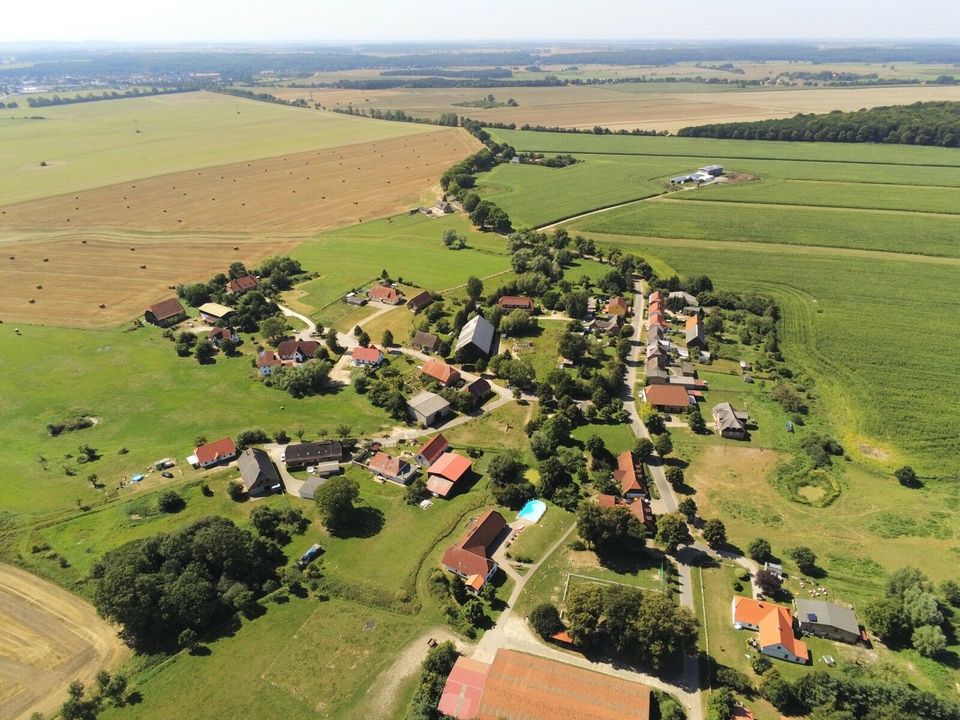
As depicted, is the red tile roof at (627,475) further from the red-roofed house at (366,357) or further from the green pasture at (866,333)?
the red-roofed house at (366,357)

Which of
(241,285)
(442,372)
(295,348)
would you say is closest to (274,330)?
(295,348)

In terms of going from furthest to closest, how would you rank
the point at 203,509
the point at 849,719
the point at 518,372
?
the point at 518,372 → the point at 203,509 → the point at 849,719

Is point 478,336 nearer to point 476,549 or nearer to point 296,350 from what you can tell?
point 296,350

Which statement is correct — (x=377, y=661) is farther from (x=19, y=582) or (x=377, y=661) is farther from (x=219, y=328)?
(x=219, y=328)

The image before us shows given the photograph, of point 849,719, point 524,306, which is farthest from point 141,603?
point 524,306

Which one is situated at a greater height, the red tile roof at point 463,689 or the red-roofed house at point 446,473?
the red-roofed house at point 446,473

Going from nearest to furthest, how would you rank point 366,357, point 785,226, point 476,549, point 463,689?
point 463,689 → point 476,549 → point 366,357 → point 785,226

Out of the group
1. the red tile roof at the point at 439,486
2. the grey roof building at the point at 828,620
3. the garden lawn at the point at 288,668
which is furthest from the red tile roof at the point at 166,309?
the grey roof building at the point at 828,620
